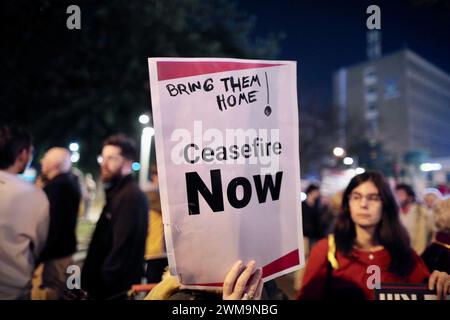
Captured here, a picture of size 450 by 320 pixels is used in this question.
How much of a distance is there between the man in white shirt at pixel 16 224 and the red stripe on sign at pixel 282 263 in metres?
1.67

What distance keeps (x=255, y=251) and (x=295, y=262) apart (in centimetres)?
22

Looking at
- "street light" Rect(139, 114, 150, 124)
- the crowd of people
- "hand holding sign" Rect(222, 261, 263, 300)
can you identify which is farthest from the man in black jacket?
"street light" Rect(139, 114, 150, 124)

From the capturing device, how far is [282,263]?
1.66m

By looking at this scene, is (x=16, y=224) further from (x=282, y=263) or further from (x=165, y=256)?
(x=282, y=263)

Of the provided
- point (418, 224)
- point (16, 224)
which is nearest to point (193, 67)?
point (16, 224)

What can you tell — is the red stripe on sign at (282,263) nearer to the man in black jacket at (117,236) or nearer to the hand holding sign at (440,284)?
the hand holding sign at (440,284)

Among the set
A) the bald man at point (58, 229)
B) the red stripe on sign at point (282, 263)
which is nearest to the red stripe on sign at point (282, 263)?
the red stripe on sign at point (282, 263)

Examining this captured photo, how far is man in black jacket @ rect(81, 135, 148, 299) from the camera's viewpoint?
2.76 metres

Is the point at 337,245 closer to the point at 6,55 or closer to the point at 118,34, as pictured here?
the point at 6,55

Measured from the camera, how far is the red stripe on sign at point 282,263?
163cm

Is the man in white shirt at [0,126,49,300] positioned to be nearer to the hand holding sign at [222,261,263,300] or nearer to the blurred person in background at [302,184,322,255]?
the hand holding sign at [222,261,263,300]

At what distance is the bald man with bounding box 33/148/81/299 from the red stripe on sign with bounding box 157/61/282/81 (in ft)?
8.70

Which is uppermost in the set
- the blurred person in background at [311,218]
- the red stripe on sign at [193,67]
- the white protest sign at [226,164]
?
the red stripe on sign at [193,67]

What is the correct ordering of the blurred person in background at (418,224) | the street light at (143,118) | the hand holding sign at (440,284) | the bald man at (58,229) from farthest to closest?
1. the street light at (143,118)
2. the blurred person in background at (418,224)
3. the bald man at (58,229)
4. the hand holding sign at (440,284)
